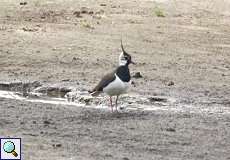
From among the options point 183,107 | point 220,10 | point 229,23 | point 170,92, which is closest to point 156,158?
point 183,107

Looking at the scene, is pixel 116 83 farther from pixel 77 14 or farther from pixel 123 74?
pixel 77 14

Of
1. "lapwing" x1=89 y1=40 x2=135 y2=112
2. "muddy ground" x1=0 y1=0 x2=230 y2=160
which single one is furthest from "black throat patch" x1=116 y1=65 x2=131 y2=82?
"muddy ground" x1=0 y1=0 x2=230 y2=160

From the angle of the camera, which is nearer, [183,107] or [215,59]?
[183,107]

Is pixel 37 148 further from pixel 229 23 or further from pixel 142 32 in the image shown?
pixel 229 23

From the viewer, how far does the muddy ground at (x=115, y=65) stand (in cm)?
1155

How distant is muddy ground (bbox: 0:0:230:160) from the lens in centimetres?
1155

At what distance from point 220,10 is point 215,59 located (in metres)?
8.23

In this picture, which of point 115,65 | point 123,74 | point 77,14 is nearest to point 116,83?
point 123,74

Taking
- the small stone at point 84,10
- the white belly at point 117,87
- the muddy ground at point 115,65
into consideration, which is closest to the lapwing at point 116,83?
the white belly at point 117,87

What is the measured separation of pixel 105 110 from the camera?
558 inches

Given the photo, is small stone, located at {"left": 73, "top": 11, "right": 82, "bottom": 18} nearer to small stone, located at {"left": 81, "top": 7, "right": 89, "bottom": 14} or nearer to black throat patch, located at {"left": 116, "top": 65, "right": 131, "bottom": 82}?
small stone, located at {"left": 81, "top": 7, "right": 89, "bottom": 14}

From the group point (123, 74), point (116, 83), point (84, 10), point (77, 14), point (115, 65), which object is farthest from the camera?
point (84, 10)

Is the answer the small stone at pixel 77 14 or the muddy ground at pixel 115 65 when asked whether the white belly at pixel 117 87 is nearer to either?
the muddy ground at pixel 115 65

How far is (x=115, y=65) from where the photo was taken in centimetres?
1839
